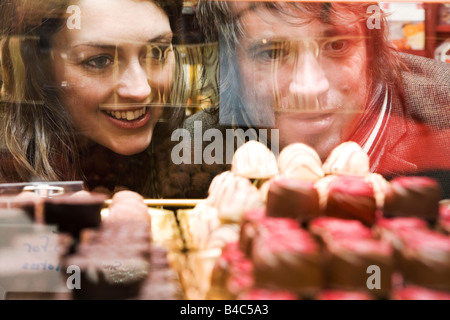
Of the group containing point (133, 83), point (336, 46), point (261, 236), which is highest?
point (336, 46)

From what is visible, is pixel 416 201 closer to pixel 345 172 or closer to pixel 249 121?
pixel 345 172

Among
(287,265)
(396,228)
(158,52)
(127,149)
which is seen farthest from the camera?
(127,149)

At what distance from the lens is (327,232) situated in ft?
3.90

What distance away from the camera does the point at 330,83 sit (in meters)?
1.48

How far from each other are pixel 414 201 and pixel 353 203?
6.7 inches

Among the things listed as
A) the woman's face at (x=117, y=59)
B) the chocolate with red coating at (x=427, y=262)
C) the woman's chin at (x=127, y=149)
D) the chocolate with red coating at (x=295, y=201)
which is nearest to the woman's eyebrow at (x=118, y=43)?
the woman's face at (x=117, y=59)

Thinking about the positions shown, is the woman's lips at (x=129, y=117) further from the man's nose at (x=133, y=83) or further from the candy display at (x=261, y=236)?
the candy display at (x=261, y=236)

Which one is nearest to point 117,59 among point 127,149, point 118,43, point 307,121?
point 118,43

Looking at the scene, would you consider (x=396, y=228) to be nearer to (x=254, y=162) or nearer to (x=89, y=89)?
(x=254, y=162)

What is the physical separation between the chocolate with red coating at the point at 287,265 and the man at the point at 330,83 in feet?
1.54

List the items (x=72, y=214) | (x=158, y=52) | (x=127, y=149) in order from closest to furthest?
(x=72, y=214) < (x=158, y=52) < (x=127, y=149)

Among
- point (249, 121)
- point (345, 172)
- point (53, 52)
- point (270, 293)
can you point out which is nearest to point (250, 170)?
point (249, 121)

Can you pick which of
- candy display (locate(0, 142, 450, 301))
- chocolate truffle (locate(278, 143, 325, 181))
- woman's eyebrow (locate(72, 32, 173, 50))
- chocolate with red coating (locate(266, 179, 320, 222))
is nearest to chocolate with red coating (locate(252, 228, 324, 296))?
candy display (locate(0, 142, 450, 301))

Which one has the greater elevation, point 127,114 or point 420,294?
point 127,114
